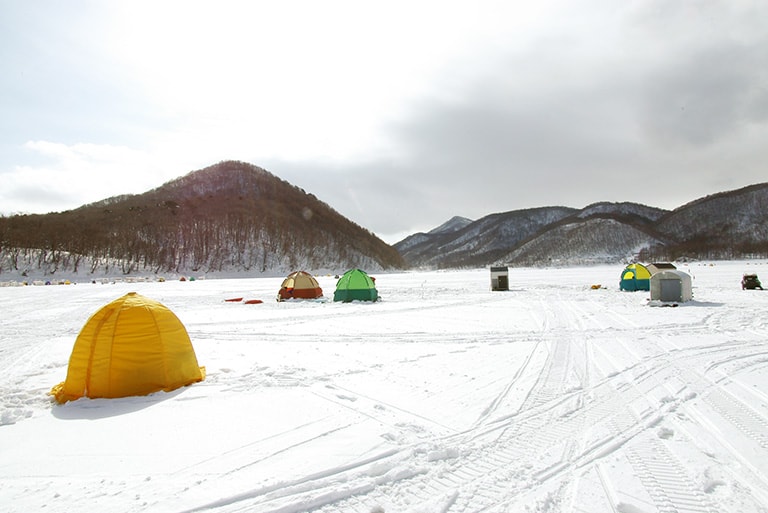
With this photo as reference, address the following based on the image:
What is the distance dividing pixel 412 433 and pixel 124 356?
4.79 meters

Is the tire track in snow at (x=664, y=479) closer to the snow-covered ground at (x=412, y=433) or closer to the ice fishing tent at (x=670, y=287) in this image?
the snow-covered ground at (x=412, y=433)

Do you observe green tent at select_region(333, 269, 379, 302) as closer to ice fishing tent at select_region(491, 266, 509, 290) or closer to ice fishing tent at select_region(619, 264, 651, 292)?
ice fishing tent at select_region(491, 266, 509, 290)

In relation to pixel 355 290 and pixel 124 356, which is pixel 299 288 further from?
pixel 124 356

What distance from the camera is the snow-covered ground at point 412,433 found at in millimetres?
3432

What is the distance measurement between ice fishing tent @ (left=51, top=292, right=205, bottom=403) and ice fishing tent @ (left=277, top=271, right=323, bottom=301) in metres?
18.0

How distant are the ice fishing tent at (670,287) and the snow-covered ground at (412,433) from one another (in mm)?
10211

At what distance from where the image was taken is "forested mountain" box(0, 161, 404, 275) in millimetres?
83250

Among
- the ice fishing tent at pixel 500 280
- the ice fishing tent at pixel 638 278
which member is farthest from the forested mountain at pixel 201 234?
the ice fishing tent at pixel 638 278

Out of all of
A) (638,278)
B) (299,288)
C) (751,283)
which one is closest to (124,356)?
(299,288)

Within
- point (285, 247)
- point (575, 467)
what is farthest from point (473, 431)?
point (285, 247)

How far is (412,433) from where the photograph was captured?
4.74m

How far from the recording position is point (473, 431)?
475 cm

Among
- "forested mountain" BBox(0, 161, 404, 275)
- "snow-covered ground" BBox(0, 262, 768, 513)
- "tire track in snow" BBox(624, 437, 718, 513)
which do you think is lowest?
"tire track in snow" BBox(624, 437, 718, 513)

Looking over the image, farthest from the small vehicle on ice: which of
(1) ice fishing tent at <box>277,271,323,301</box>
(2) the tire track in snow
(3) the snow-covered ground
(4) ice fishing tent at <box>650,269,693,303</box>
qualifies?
(2) the tire track in snow
